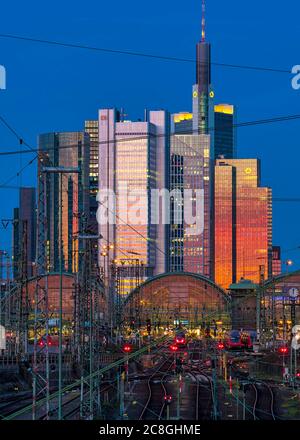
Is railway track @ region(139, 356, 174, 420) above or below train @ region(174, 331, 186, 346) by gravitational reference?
below

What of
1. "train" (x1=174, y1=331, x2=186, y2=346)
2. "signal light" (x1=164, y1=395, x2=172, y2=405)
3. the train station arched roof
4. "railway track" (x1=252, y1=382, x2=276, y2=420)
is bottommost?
"railway track" (x1=252, y1=382, x2=276, y2=420)

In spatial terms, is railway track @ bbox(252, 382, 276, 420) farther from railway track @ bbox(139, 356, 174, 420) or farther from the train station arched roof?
the train station arched roof

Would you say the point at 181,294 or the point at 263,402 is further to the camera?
the point at 181,294

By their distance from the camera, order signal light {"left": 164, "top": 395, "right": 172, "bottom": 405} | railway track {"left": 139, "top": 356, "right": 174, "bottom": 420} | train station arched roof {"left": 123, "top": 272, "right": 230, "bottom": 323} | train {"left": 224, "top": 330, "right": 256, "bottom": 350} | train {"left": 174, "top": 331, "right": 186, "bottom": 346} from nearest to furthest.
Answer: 1. railway track {"left": 139, "top": 356, "right": 174, "bottom": 420}
2. signal light {"left": 164, "top": 395, "right": 172, "bottom": 405}
3. train {"left": 224, "top": 330, "right": 256, "bottom": 350}
4. train {"left": 174, "top": 331, "right": 186, "bottom": 346}
5. train station arched roof {"left": 123, "top": 272, "right": 230, "bottom": 323}

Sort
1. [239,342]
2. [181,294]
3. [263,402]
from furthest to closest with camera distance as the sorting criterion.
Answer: [181,294] < [239,342] < [263,402]

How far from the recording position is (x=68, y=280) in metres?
137

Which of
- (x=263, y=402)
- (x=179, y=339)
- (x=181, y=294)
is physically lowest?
(x=263, y=402)

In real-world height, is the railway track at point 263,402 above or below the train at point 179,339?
below

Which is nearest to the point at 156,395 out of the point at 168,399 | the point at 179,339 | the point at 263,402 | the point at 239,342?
the point at 168,399

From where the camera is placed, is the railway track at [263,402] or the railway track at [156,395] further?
the railway track at [263,402]

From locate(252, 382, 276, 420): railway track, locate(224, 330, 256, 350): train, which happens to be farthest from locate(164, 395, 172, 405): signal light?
locate(224, 330, 256, 350): train

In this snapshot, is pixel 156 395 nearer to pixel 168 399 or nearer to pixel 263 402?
pixel 168 399

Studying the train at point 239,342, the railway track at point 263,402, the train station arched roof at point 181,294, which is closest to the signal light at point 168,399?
the railway track at point 263,402

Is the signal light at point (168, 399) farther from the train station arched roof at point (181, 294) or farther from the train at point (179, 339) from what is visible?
the train station arched roof at point (181, 294)
